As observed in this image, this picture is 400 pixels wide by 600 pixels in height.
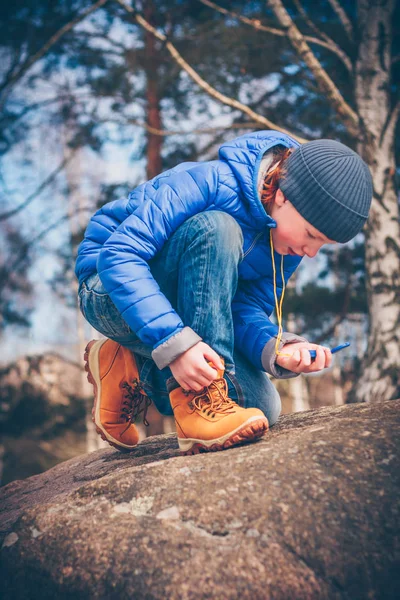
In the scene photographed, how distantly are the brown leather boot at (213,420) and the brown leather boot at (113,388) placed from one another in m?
0.45

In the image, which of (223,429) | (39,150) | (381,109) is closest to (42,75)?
(39,150)

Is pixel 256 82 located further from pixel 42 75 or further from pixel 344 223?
pixel 344 223

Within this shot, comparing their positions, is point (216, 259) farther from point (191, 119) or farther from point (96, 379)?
point (191, 119)

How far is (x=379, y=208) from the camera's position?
4.65 meters

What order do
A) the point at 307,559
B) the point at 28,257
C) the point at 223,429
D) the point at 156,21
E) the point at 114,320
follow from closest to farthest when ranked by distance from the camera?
the point at 307,559
the point at 223,429
the point at 114,320
the point at 156,21
the point at 28,257

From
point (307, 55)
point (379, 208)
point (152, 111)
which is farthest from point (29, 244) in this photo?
point (379, 208)

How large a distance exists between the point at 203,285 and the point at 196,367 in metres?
0.31

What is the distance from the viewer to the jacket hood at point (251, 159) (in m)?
2.01

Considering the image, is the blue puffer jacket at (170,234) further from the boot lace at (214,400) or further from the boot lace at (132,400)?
the boot lace at (132,400)

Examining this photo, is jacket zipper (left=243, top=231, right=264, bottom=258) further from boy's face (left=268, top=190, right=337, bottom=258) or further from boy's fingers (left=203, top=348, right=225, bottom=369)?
boy's fingers (left=203, top=348, right=225, bottom=369)

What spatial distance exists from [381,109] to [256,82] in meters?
2.12

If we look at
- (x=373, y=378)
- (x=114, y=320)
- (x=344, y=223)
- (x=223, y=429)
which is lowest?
(x=373, y=378)

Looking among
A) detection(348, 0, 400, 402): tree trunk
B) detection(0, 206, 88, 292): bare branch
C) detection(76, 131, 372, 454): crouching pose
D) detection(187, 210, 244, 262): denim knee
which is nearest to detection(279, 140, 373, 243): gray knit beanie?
detection(76, 131, 372, 454): crouching pose

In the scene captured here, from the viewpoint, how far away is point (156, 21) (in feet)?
23.6
